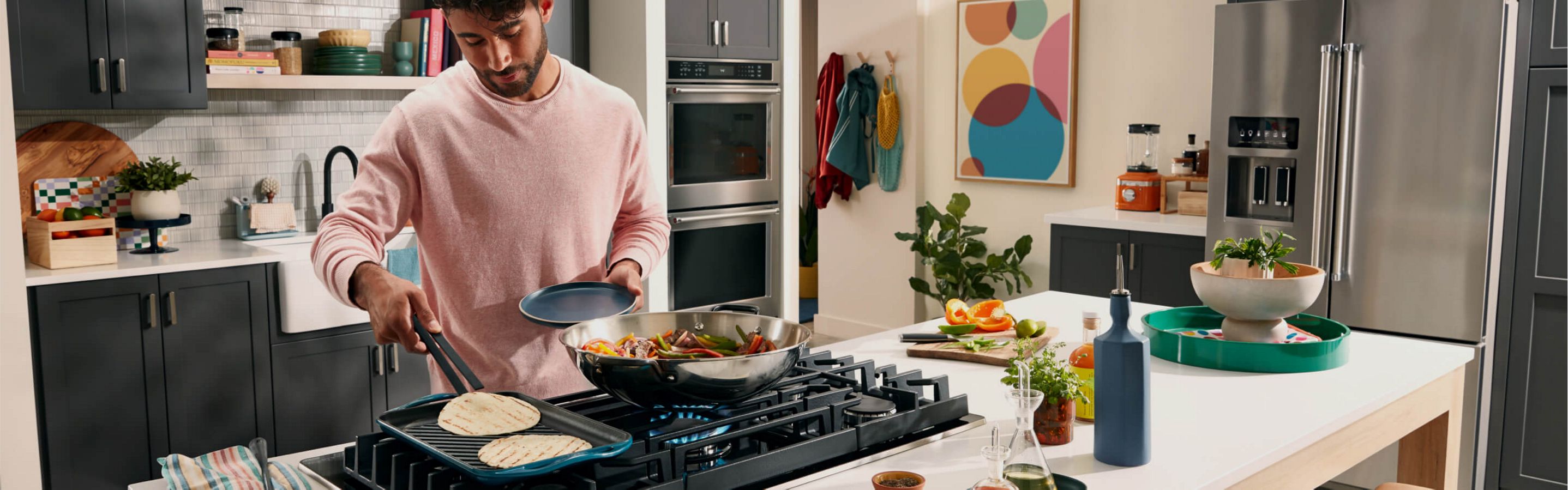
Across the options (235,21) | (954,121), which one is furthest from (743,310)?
(954,121)

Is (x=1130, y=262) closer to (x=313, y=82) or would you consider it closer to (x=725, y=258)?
(x=725, y=258)

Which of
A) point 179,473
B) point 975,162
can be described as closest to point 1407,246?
point 975,162

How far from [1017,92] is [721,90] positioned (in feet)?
5.43

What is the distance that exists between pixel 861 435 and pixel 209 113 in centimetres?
332

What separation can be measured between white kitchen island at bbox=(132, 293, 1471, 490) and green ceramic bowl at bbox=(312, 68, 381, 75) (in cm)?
243

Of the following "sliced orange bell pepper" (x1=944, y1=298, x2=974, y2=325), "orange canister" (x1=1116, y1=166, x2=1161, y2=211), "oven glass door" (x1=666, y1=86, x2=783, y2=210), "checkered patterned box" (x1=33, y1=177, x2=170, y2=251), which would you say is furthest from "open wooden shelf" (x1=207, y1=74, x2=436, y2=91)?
"orange canister" (x1=1116, y1=166, x2=1161, y2=211)

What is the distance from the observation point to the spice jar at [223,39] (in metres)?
3.72

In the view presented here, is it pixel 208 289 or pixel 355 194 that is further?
pixel 208 289

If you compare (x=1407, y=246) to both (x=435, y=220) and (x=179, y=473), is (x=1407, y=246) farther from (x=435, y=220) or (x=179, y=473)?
(x=179, y=473)

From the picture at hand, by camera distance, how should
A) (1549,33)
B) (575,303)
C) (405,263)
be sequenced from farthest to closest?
(405,263) < (1549,33) < (575,303)

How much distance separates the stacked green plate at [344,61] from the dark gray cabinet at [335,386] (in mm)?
938

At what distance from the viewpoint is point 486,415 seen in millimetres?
1438

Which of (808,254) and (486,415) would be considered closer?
(486,415)

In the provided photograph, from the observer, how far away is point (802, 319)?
22.6ft
